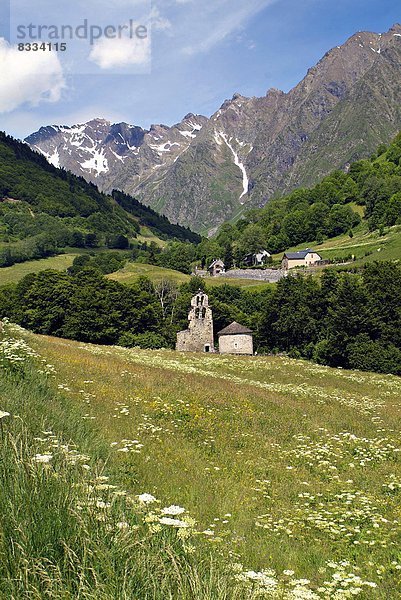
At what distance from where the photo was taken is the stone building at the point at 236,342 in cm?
7744

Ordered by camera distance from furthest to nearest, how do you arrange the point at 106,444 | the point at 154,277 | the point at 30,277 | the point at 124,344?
the point at 154,277 < the point at 30,277 < the point at 124,344 < the point at 106,444

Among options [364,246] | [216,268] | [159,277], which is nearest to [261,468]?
[159,277]

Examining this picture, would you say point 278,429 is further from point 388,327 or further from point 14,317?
→ point 14,317

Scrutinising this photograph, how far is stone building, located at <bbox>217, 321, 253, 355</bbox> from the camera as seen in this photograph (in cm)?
7744

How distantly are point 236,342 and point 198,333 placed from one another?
25.8ft

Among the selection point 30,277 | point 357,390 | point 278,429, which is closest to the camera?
point 278,429

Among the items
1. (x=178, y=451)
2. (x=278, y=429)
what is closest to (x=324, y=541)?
(x=178, y=451)

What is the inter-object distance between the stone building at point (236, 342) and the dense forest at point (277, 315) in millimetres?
9571

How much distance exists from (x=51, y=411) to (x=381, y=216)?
641 ft

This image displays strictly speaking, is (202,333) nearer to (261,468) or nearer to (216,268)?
(261,468)

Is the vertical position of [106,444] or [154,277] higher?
[154,277]

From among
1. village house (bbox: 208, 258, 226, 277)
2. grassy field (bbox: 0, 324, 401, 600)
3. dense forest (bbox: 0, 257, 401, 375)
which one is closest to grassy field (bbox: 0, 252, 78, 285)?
village house (bbox: 208, 258, 226, 277)

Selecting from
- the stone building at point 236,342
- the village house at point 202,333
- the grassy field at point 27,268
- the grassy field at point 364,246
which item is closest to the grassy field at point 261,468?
the stone building at point 236,342

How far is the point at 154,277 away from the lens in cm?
15100
